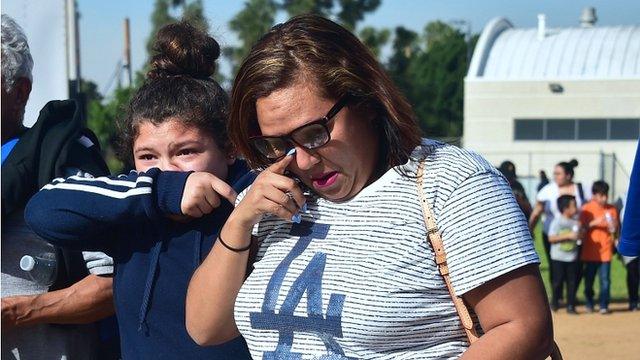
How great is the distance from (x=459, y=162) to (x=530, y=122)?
47631 millimetres

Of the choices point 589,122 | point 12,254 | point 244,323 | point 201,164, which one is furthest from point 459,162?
point 589,122

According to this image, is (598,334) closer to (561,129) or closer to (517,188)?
(517,188)

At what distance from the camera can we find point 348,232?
229 cm

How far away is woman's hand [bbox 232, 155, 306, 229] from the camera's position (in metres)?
2.31

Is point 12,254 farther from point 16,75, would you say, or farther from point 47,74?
point 47,74

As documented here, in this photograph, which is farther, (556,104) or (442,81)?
(442,81)

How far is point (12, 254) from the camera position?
3275 mm

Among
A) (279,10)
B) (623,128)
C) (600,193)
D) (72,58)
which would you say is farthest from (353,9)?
(72,58)

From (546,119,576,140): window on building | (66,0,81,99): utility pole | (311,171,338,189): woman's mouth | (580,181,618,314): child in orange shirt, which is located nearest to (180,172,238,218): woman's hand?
(311,171,338,189): woman's mouth

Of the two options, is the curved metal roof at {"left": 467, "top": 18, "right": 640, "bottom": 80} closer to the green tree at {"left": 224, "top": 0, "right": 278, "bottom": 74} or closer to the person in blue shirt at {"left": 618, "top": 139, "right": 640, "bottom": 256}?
the green tree at {"left": 224, "top": 0, "right": 278, "bottom": 74}

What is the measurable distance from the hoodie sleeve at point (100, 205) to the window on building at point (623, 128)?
151ft

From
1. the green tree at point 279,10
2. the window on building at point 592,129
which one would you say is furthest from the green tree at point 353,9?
the window on building at point 592,129

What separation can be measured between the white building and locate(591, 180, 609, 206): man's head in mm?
30282

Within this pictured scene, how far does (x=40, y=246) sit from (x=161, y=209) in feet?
2.56
